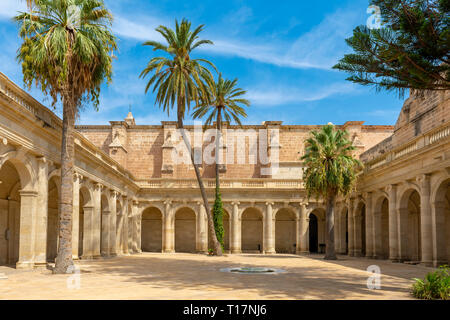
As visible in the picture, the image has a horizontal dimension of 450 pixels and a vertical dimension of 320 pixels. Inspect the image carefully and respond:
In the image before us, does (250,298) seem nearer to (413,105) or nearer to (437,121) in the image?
(437,121)

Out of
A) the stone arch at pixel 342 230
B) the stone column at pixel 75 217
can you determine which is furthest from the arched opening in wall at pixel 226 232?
the stone column at pixel 75 217

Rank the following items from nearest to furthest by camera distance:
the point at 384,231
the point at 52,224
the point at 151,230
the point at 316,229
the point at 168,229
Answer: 1. the point at 52,224
2. the point at 384,231
3. the point at 168,229
4. the point at 151,230
5. the point at 316,229

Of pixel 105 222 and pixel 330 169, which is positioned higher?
pixel 330 169

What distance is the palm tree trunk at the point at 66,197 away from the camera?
16766 millimetres

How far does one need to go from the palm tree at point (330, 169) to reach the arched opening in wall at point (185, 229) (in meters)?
15.8

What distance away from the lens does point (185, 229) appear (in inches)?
1666

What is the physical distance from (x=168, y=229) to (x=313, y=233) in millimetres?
14324

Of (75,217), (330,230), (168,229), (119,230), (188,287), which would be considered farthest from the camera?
(168,229)

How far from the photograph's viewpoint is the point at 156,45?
29.0 m

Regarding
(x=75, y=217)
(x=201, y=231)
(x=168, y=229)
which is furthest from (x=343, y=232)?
(x=75, y=217)

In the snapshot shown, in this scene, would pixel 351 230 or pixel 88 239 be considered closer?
pixel 88 239

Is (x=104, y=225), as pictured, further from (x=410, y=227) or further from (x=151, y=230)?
(x=410, y=227)

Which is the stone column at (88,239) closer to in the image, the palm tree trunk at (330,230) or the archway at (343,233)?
the palm tree trunk at (330,230)
